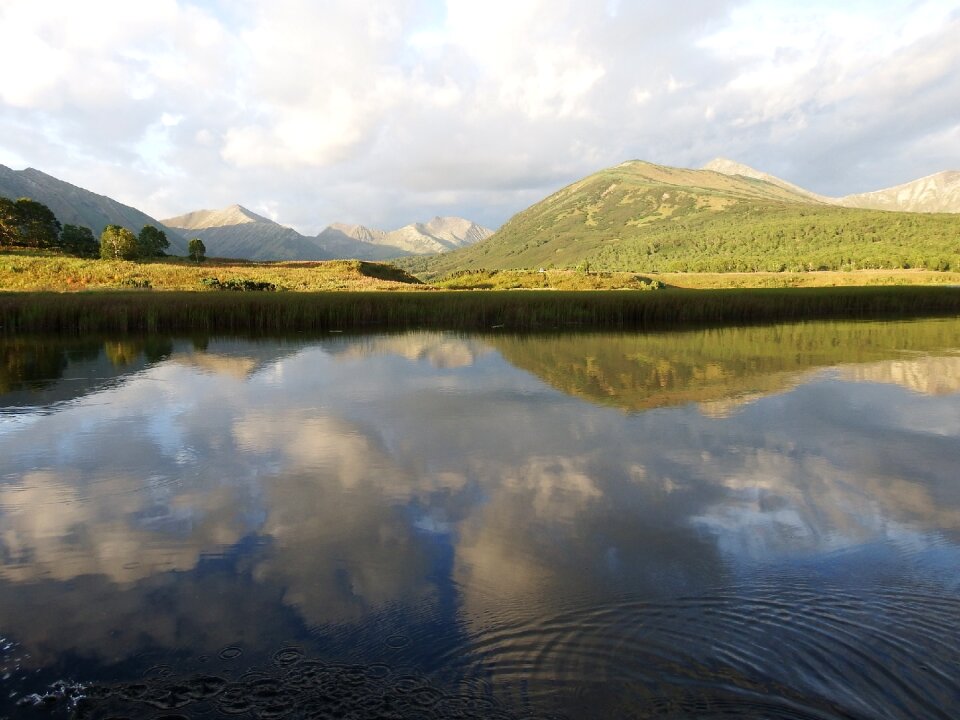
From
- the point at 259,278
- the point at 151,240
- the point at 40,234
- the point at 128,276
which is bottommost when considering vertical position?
the point at 128,276

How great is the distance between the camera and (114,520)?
6656 millimetres

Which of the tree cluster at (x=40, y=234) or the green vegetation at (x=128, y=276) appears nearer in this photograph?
the green vegetation at (x=128, y=276)

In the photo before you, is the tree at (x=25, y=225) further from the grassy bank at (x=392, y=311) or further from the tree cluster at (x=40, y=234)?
the grassy bank at (x=392, y=311)

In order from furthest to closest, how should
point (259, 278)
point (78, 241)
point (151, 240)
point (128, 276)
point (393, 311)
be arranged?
point (151, 240) → point (78, 241) → point (259, 278) → point (128, 276) → point (393, 311)

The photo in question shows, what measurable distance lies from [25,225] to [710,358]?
3264 inches

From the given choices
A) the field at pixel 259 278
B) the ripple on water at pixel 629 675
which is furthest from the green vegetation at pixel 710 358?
the field at pixel 259 278

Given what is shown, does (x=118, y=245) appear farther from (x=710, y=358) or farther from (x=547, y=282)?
(x=710, y=358)

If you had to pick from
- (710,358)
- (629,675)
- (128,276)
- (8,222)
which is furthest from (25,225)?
(629,675)

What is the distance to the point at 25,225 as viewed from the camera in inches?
2763

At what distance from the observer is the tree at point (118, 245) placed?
6631 centimetres

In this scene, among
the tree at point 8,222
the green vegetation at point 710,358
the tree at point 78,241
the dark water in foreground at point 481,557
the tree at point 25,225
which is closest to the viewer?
the dark water in foreground at point 481,557

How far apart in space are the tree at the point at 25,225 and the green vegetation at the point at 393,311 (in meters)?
42.4

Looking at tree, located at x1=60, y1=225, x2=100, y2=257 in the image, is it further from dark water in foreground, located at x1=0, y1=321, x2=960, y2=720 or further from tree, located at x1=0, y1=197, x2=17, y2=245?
dark water in foreground, located at x1=0, y1=321, x2=960, y2=720

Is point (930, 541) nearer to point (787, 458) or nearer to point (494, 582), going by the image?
point (787, 458)
